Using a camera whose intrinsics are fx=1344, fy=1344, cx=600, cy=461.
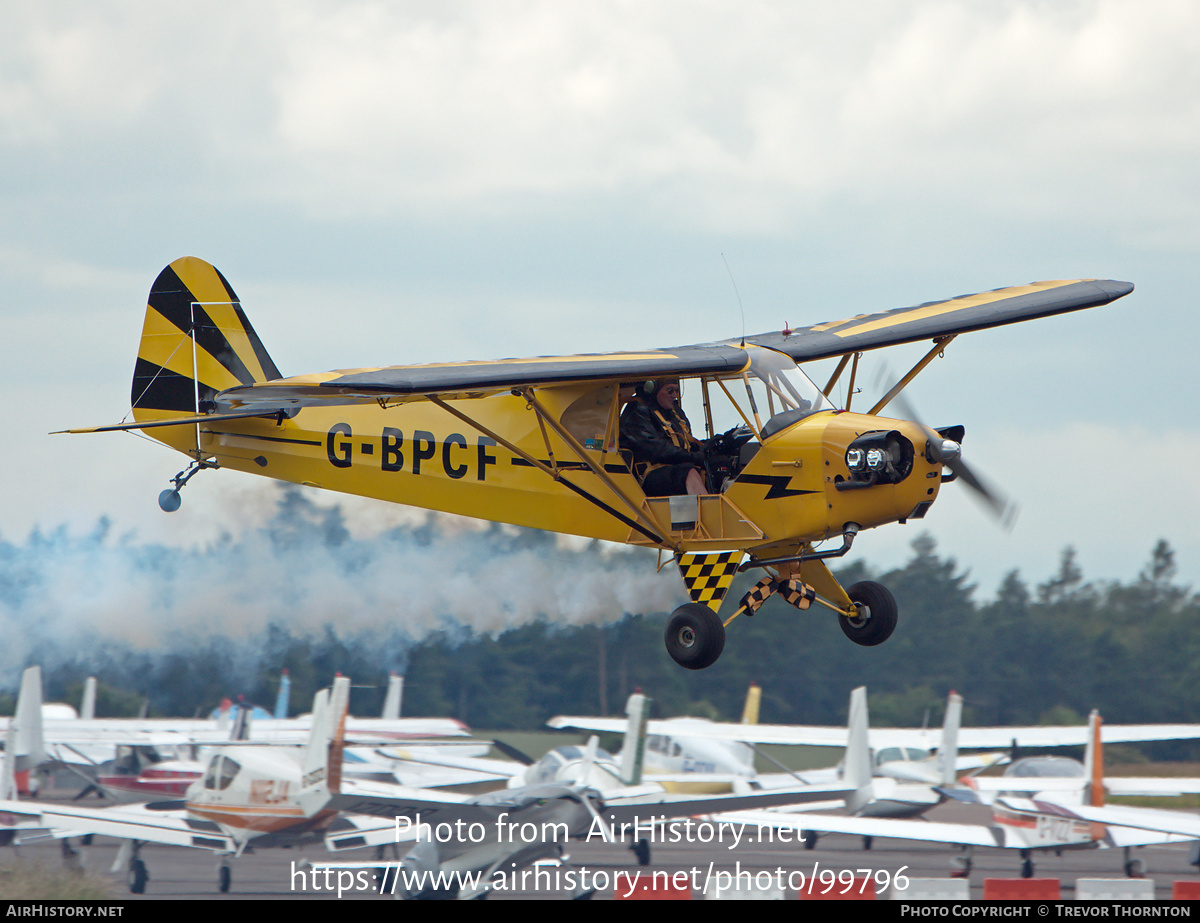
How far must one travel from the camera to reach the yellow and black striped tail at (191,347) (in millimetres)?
18484

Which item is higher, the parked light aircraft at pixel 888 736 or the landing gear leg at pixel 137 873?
the parked light aircraft at pixel 888 736

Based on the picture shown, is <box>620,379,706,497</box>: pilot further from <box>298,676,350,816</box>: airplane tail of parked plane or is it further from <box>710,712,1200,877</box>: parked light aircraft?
<box>710,712,1200,877</box>: parked light aircraft

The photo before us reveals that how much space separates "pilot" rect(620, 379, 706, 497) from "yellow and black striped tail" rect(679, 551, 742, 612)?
726mm

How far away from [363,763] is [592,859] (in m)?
9.92

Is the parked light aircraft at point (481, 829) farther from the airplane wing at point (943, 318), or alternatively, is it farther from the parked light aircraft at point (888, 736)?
the airplane wing at point (943, 318)

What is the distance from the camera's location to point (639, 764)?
33.7m

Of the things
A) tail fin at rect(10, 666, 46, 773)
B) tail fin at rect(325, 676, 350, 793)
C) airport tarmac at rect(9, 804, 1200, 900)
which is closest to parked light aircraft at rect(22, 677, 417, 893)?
tail fin at rect(325, 676, 350, 793)

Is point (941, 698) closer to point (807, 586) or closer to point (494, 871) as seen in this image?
point (494, 871)

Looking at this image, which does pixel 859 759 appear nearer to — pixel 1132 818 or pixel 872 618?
pixel 1132 818

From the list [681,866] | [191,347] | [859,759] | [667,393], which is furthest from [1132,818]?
[191,347]

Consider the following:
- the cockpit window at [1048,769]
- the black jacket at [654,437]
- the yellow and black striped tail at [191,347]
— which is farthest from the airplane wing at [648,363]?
the cockpit window at [1048,769]

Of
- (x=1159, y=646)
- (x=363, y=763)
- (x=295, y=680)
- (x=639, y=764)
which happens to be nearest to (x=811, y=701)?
(x=1159, y=646)

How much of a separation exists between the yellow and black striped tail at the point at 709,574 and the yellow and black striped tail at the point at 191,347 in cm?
767

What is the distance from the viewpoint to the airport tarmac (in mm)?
34156
